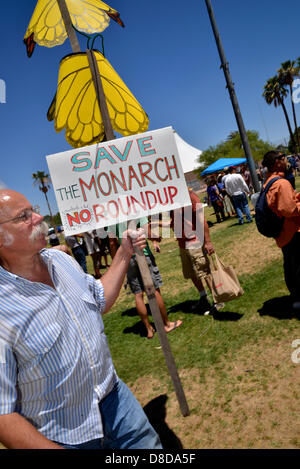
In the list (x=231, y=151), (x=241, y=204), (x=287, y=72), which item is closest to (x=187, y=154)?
(x=241, y=204)

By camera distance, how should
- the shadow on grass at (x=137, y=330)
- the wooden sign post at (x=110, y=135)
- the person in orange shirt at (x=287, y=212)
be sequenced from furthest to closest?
the shadow on grass at (x=137, y=330)
the person in orange shirt at (x=287, y=212)
the wooden sign post at (x=110, y=135)

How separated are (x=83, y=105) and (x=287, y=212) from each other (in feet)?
6.93

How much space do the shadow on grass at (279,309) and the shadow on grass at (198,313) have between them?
313mm

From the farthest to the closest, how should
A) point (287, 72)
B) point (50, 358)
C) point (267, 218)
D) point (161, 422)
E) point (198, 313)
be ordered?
point (287, 72)
point (198, 313)
point (267, 218)
point (161, 422)
point (50, 358)

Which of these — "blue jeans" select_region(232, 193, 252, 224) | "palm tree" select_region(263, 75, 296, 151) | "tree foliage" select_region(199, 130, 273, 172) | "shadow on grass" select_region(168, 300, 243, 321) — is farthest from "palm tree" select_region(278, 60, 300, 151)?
"shadow on grass" select_region(168, 300, 243, 321)

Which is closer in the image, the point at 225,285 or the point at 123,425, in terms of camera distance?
the point at 123,425

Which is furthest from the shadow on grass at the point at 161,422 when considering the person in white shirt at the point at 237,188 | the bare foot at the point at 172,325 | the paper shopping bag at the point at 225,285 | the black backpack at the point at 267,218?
the person in white shirt at the point at 237,188

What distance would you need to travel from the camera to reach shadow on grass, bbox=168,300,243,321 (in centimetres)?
378

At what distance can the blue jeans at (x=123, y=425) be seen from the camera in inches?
57.1

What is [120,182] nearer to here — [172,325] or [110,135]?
[110,135]

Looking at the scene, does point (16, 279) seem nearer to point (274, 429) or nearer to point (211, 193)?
point (274, 429)

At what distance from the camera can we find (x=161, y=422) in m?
2.56

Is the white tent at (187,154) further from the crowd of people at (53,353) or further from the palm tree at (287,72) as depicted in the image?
the crowd of people at (53,353)

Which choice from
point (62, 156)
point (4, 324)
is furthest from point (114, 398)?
point (62, 156)
